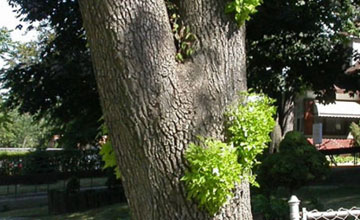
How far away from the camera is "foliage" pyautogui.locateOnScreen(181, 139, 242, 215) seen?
3.08m

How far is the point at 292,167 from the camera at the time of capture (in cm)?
1038

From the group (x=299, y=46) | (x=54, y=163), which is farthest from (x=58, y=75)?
(x=54, y=163)

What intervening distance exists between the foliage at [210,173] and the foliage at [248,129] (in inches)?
4.7

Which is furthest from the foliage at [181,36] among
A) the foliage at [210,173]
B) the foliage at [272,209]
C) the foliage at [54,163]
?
the foliage at [54,163]

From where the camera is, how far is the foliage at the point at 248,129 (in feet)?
10.6

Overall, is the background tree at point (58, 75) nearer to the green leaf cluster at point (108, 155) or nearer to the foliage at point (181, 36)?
the green leaf cluster at point (108, 155)

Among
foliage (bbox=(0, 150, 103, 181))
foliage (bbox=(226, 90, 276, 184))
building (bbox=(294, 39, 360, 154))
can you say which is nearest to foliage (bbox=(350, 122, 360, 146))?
building (bbox=(294, 39, 360, 154))

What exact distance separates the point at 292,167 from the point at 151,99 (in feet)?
25.3

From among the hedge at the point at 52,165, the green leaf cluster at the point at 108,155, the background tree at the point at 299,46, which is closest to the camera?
the green leaf cluster at the point at 108,155

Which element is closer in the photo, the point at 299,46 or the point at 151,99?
the point at 151,99

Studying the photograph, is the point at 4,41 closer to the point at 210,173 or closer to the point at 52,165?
the point at 52,165

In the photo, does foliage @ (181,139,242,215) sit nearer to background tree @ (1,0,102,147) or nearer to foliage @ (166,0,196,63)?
foliage @ (166,0,196,63)

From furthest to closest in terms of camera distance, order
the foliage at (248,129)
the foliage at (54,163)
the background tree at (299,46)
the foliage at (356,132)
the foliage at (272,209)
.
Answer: the foliage at (356,132) → the foliage at (54,163) → the background tree at (299,46) → the foliage at (272,209) → the foliage at (248,129)

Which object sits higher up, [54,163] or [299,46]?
[299,46]
